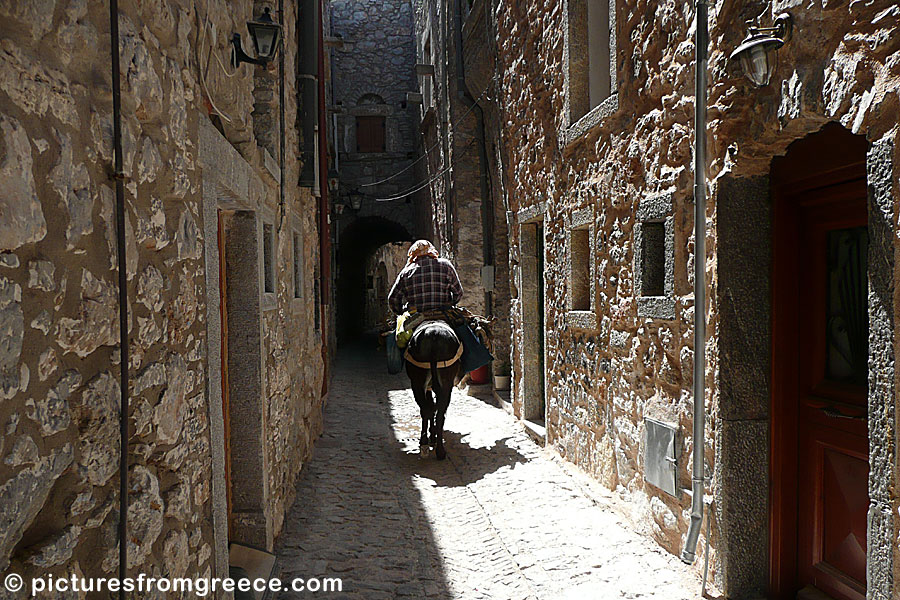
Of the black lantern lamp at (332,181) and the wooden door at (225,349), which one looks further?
the black lantern lamp at (332,181)

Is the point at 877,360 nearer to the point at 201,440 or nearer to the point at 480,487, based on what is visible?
the point at 201,440

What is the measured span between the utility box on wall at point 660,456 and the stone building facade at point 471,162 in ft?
16.9

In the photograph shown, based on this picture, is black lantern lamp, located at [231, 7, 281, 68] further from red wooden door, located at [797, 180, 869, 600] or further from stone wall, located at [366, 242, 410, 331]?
stone wall, located at [366, 242, 410, 331]

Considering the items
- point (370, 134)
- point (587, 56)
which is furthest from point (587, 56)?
point (370, 134)

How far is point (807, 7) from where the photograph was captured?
2.39 m

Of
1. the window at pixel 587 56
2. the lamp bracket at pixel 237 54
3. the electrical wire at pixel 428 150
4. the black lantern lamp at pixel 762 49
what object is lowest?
the black lantern lamp at pixel 762 49

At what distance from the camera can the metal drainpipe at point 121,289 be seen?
147 cm

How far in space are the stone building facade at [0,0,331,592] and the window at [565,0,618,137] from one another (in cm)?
261

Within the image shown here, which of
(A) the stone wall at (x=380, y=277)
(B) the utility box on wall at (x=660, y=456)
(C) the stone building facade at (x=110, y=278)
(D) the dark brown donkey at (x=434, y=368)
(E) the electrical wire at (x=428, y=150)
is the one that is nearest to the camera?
(C) the stone building facade at (x=110, y=278)

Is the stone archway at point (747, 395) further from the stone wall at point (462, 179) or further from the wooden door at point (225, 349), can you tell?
the stone wall at point (462, 179)

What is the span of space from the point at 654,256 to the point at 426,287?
2.87 meters

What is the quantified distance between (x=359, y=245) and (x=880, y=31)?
1934cm

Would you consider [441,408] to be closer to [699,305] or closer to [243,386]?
[243,386]

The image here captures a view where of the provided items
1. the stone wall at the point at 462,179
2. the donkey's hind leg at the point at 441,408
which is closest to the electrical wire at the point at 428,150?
the stone wall at the point at 462,179
